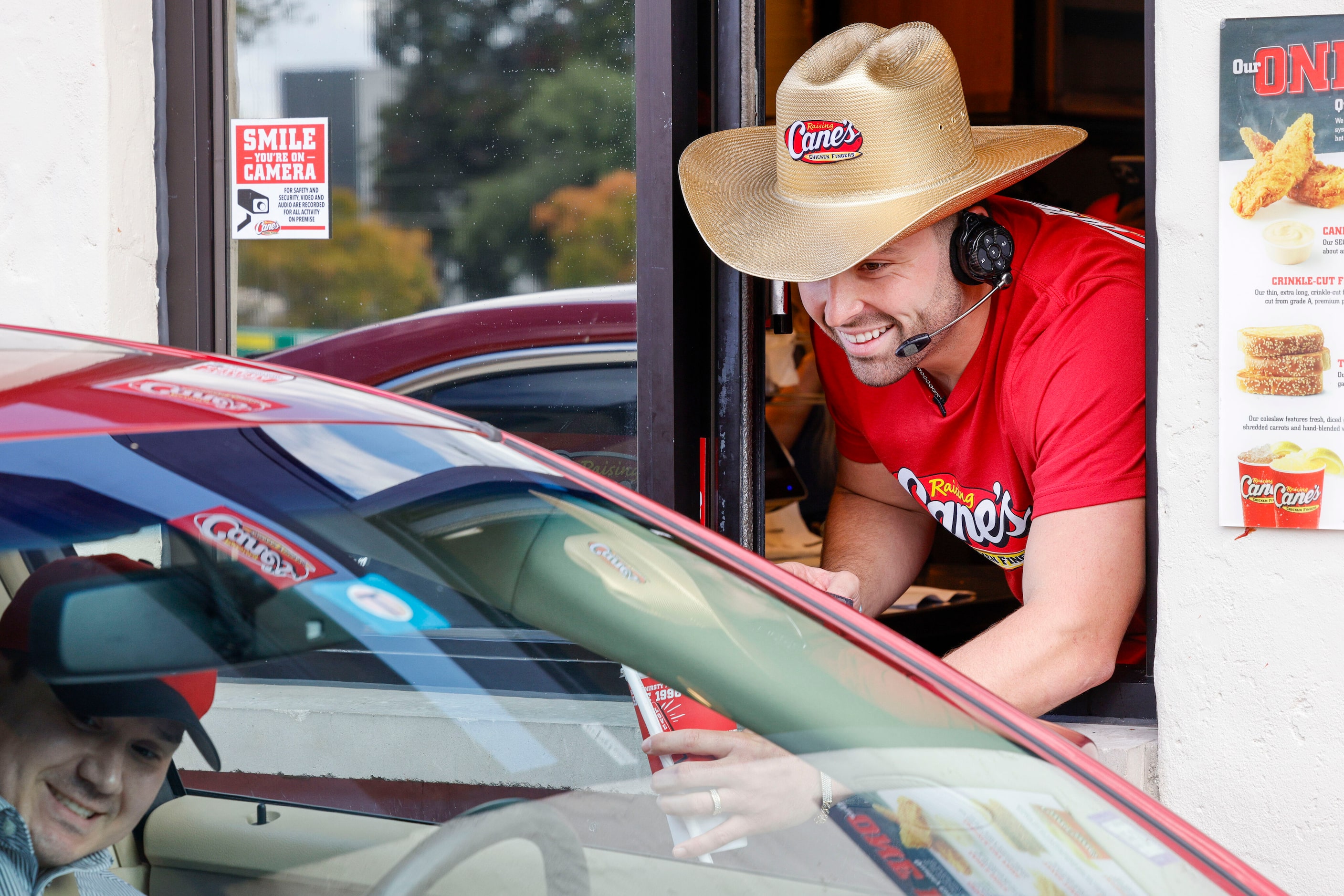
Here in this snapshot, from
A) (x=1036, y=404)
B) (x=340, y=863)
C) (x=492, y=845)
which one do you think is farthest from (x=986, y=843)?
(x=1036, y=404)

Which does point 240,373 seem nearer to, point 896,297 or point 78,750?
point 78,750

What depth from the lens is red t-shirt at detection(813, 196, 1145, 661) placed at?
1.99 m

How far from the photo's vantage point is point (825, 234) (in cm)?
207

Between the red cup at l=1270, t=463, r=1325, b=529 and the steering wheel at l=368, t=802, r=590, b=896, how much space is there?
4.71 ft

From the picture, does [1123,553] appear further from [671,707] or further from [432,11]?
[432,11]

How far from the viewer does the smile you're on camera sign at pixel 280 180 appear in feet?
9.04

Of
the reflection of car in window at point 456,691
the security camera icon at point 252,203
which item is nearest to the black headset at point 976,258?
the reflection of car in window at point 456,691

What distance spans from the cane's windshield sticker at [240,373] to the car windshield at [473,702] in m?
0.12

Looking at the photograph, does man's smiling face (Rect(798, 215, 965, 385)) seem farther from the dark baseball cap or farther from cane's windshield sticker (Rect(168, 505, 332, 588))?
the dark baseball cap

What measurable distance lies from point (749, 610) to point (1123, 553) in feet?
3.46

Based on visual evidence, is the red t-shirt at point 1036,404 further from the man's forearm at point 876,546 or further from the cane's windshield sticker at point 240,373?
the cane's windshield sticker at point 240,373

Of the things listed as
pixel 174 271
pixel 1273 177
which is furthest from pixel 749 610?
pixel 174 271

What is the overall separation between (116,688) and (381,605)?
0.25 meters

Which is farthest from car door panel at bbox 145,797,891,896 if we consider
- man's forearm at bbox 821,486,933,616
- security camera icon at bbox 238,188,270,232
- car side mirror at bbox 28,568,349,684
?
security camera icon at bbox 238,188,270,232
